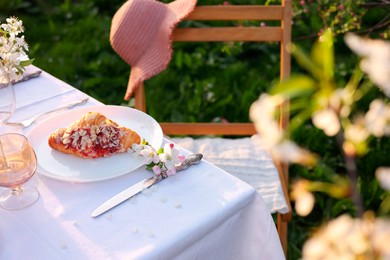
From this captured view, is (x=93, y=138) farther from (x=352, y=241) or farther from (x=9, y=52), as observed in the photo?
(x=352, y=241)

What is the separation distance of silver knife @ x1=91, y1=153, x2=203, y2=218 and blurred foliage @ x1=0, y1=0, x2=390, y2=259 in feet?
4.33

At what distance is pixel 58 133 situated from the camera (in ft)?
3.75

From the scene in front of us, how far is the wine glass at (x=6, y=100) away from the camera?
1.04 m

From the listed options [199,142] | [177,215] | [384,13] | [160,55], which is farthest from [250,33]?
[384,13]

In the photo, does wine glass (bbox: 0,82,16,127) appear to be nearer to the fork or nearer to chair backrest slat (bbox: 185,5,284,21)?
the fork

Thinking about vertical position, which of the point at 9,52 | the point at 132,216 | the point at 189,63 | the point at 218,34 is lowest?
the point at 189,63

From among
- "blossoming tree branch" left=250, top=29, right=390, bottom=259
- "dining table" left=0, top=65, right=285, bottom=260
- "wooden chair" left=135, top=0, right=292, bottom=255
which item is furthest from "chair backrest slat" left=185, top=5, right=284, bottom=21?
"blossoming tree branch" left=250, top=29, right=390, bottom=259

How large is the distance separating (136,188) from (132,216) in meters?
0.08

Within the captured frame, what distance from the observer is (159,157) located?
1.08 m

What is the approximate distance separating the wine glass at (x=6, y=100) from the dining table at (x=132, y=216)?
0.10m

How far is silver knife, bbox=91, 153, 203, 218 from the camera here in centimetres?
98

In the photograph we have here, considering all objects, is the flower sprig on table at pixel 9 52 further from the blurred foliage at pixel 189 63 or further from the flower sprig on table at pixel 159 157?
the blurred foliage at pixel 189 63

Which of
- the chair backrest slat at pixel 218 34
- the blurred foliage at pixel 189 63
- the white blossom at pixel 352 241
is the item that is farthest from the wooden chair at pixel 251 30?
the white blossom at pixel 352 241

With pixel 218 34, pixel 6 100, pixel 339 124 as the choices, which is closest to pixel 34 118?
pixel 6 100
